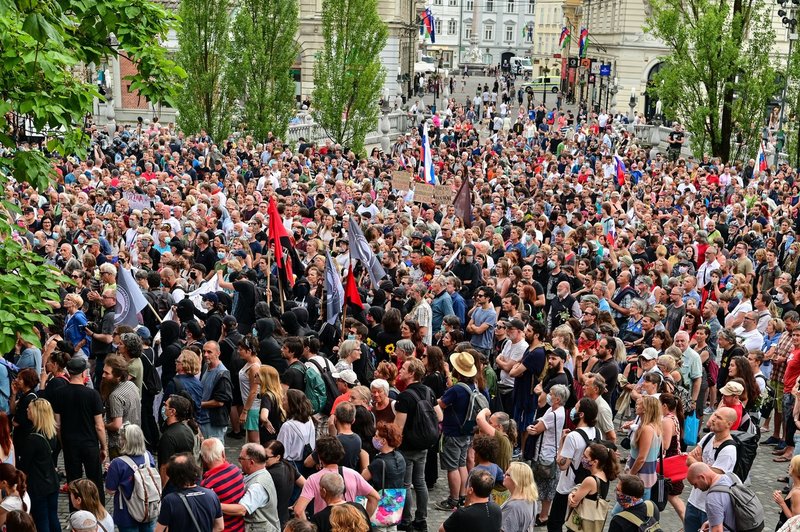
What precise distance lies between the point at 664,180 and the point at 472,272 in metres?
13.3

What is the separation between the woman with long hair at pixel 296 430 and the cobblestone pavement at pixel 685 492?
5.92 feet

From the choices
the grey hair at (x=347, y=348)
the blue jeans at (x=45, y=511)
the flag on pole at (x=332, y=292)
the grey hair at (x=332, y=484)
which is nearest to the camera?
the grey hair at (x=332, y=484)

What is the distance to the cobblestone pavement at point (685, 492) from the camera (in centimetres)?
1054

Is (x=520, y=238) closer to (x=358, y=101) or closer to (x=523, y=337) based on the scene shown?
(x=523, y=337)

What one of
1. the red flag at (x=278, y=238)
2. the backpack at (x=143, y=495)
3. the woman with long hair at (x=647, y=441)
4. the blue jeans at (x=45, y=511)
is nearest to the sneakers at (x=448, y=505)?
the woman with long hair at (x=647, y=441)

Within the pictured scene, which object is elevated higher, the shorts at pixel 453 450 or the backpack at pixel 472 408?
the backpack at pixel 472 408

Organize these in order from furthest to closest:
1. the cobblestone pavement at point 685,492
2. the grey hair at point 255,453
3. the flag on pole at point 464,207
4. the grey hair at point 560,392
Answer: the flag on pole at point 464,207, the cobblestone pavement at point 685,492, the grey hair at point 560,392, the grey hair at point 255,453

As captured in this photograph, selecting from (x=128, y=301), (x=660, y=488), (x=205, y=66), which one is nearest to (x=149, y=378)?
(x=128, y=301)

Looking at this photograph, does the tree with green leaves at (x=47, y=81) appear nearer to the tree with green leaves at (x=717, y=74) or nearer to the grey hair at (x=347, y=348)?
the grey hair at (x=347, y=348)

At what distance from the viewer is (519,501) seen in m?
8.13

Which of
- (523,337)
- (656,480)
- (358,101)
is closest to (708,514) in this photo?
(656,480)

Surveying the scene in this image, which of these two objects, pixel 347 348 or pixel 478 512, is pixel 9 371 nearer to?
pixel 347 348

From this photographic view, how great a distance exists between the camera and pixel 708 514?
8.45 m

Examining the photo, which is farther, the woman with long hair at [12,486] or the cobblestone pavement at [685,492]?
the cobblestone pavement at [685,492]
